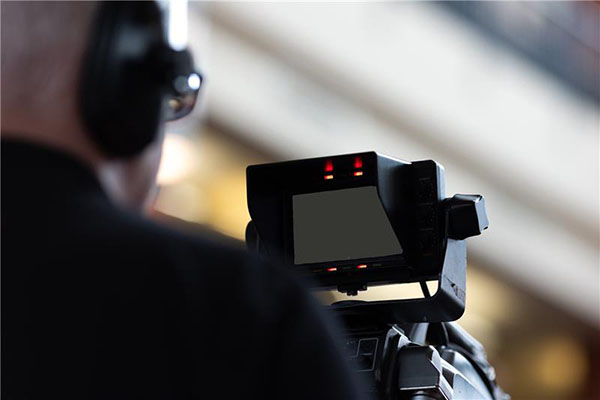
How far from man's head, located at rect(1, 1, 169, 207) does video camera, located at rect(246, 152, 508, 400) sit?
644mm

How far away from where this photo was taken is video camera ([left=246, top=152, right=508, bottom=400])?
1.53 m

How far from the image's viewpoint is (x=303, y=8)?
612 centimetres

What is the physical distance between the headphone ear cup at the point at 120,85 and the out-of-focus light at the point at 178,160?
5.89 meters

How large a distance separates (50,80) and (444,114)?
226 inches

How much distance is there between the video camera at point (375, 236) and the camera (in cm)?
153

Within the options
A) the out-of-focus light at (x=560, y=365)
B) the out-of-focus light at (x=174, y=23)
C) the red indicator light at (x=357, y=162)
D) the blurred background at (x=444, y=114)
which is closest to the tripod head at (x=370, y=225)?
the red indicator light at (x=357, y=162)

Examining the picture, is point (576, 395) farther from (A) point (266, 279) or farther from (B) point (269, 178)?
(A) point (266, 279)

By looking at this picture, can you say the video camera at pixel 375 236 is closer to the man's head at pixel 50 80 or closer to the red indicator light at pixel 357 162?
the red indicator light at pixel 357 162

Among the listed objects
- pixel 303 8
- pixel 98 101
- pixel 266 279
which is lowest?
pixel 266 279

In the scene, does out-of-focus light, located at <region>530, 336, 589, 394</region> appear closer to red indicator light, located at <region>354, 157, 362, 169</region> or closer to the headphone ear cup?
red indicator light, located at <region>354, 157, 362, 169</region>

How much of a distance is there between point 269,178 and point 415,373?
1.10 ft

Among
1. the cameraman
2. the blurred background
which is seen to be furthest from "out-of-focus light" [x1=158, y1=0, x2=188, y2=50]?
the blurred background

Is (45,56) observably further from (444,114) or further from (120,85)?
(444,114)

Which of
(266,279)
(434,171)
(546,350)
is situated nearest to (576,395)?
(546,350)
